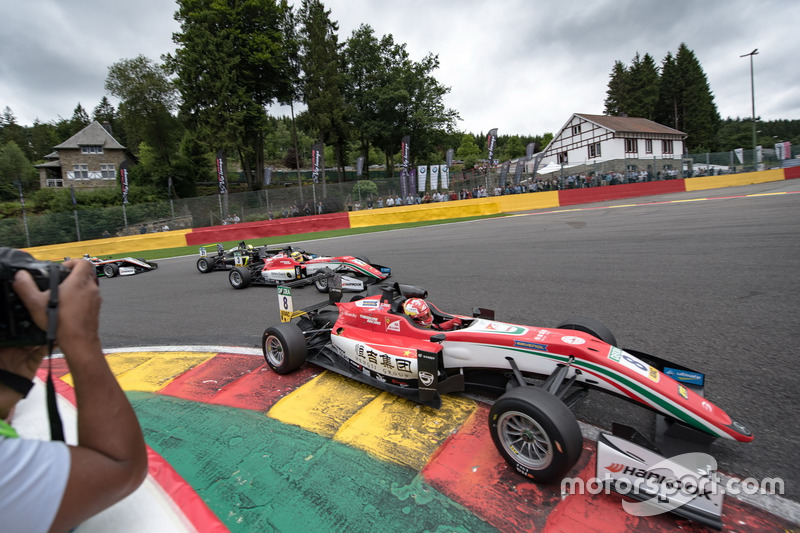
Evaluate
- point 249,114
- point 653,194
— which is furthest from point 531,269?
point 249,114

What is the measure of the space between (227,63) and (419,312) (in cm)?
3665

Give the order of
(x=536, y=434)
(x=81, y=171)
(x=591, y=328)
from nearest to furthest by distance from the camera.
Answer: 1. (x=536, y=434)
2. (x=591, y=328)
3. (x=81, y=171)

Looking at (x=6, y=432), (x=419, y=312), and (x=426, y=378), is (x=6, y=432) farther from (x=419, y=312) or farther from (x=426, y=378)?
(x=419, y=312)

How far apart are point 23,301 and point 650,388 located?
3013 mm

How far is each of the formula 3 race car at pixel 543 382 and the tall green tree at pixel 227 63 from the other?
33082 mm

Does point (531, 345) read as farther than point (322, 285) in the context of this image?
No

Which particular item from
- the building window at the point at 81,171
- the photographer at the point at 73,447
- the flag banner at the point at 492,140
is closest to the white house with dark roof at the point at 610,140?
the flag banner at the point at 492,140

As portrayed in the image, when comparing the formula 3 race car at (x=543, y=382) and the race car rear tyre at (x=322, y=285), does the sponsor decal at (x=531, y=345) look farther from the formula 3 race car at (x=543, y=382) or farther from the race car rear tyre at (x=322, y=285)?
the race car rear tyre at (x=322, y=285)

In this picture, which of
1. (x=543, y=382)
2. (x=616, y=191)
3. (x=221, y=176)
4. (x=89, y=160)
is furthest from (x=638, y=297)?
(x=89, y=160)

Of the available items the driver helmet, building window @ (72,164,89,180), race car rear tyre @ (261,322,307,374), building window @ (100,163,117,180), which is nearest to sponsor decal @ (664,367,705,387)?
the driver helmet

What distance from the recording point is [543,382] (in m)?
3.10

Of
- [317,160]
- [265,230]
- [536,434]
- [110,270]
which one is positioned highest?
[317,160]

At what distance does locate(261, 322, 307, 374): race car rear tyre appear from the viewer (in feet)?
12.9

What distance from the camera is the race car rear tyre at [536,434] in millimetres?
2262
